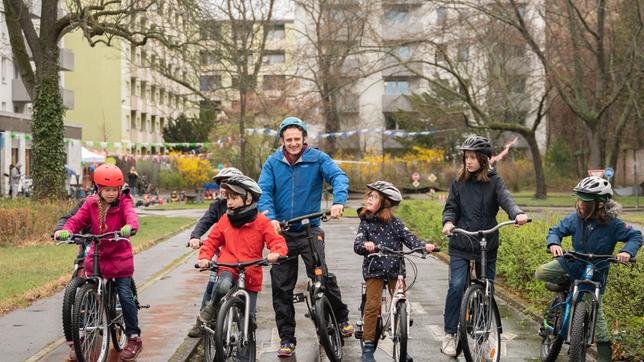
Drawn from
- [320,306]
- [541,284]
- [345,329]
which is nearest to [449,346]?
[345,329]

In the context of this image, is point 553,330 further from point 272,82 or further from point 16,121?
point 272,82

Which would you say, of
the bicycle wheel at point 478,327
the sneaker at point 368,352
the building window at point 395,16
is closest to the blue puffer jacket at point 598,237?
the bicycle wheel at point 478,327

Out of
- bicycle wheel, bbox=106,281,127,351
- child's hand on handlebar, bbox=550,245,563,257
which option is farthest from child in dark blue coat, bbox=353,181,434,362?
bicycle wheel, bbox=106,281,127,351

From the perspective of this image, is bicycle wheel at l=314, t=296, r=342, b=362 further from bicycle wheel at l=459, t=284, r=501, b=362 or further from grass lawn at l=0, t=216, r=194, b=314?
grass lawn at l=0, t=216, r=194, b=314

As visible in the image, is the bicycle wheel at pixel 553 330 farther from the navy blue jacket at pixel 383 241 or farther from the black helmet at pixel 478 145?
the black helmet at pixel 478 145

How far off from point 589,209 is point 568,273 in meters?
0.56

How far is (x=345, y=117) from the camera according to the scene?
257 ft

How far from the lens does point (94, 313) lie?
794cm

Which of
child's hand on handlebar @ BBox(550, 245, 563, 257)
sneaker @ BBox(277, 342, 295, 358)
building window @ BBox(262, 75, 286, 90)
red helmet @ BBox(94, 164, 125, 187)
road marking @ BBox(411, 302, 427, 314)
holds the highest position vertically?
building window @ BBox(262, 75, 286, 90)

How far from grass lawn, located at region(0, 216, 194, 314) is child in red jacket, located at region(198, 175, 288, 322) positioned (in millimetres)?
4790

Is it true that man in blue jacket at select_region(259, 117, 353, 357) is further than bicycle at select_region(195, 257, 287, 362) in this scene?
Yes

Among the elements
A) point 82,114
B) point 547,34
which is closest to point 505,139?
point 547,34

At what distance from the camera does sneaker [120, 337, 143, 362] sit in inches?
329

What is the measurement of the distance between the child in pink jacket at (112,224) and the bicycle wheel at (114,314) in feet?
0.27
